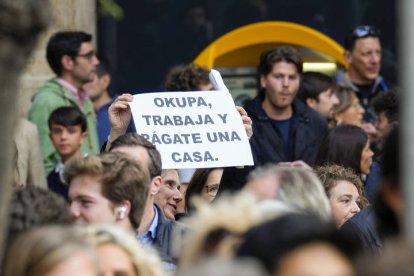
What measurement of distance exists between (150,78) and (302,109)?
11.7 ft

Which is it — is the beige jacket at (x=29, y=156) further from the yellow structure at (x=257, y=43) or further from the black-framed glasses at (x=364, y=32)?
the black-framed glasses at (x=364, y=32)

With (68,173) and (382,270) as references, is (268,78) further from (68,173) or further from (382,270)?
(382,270)

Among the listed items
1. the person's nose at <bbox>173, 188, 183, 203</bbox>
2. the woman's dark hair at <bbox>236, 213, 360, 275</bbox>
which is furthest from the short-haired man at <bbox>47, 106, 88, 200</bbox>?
the woman's dark hair at <bbox>236, 213, 360, 275</bbox>

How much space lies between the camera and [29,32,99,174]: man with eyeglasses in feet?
39.6

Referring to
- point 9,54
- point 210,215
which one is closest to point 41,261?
point 210,215

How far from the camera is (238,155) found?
9.14 m

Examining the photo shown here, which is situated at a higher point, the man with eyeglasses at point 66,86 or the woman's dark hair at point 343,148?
the man with eyeglasses at point 66,86

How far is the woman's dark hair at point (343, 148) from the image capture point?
1009 cm

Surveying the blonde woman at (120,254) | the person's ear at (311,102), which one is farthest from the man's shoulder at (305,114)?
the blonde woman at (120,254)

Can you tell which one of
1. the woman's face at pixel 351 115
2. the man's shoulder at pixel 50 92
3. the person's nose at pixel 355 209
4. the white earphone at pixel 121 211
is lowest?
the white earphone at pixel 121 211

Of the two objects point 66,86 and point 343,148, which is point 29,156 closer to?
point 66,86

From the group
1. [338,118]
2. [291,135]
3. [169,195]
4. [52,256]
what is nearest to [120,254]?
[52,256]

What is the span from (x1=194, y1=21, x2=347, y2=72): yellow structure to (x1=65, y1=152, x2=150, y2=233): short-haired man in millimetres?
6589

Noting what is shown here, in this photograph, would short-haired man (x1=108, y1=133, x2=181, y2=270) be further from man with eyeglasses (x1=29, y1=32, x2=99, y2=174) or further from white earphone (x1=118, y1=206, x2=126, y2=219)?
man with eyeglasses (x1=29, y1=32, x2=99, y2=174)
